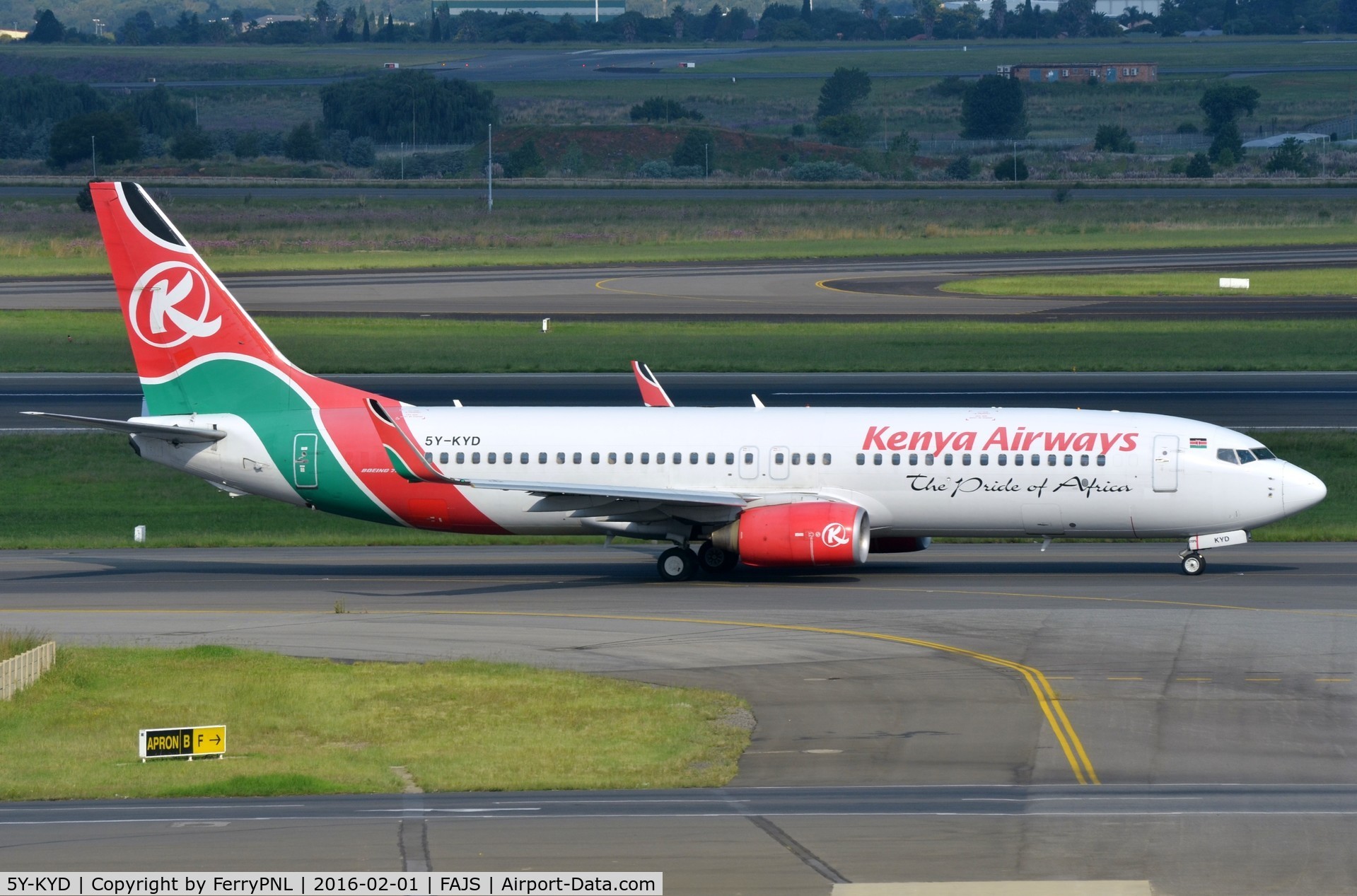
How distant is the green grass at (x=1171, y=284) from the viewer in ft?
305

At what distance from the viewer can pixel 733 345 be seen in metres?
77.1

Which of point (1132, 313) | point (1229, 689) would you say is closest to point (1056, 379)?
point (1132, 313)

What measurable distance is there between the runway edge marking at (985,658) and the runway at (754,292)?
52.2 m

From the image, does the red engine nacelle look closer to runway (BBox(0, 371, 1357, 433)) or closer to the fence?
the fence

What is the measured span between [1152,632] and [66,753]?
19403 millimetres

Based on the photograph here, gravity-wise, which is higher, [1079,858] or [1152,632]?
[1079,858]

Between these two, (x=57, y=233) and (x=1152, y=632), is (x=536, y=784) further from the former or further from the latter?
(x=57, y=233)

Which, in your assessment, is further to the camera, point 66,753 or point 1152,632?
point 1152,632

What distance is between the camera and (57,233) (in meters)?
124

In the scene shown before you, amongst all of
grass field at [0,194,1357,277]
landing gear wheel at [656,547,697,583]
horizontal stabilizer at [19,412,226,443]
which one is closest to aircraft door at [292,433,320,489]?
horizontal stabilizer at [19,412,226,443]

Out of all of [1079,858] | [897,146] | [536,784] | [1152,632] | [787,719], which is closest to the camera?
[1079,858]

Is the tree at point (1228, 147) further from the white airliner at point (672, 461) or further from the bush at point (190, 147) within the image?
the white airliner at point (672, 461)
